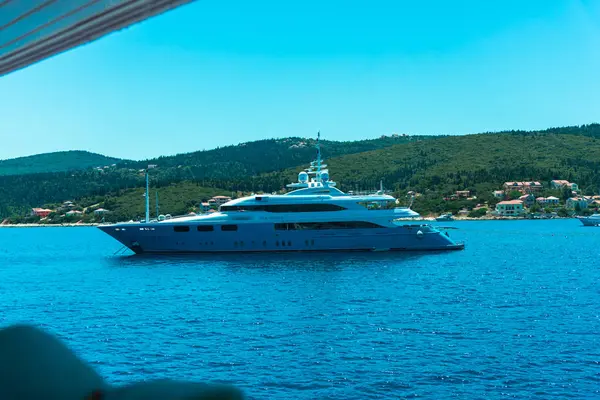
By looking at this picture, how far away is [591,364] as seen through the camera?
1355cm

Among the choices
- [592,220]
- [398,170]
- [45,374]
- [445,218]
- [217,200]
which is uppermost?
[398,170]

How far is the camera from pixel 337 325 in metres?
18.0

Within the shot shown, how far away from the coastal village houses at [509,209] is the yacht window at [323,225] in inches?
3200

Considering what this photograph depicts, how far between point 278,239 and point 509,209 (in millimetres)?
84930

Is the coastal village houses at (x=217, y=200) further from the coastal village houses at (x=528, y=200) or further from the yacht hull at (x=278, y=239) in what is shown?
the yacht hull at (x=278, y=239)

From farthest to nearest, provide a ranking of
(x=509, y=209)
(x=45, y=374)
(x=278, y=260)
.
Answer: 1. (x=509, y=209)
2. (x=278, y=260)
3. (x=45, y=374)

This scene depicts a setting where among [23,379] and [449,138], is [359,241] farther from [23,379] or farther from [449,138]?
[449,138]

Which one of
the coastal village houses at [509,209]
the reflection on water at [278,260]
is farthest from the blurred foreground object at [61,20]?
the coastal village houses at [509,209]

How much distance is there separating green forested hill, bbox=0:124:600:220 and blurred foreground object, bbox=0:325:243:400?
4108 inches

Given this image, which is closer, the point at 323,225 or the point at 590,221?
the point at 323,225

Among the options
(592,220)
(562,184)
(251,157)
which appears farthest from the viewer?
(251,157)

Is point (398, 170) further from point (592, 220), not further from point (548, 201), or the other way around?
point (592, 220)

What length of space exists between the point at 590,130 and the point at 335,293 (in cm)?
15191

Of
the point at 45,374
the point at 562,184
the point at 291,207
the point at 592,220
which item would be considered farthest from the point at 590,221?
the point at 45,374
